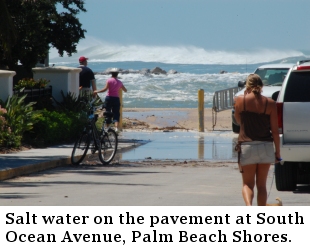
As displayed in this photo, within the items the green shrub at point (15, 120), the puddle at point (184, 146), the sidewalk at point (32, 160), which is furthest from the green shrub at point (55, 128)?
the puddle at point (184, 146)

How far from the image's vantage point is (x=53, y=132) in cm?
2109

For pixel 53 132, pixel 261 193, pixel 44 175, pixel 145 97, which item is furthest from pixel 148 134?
pixel 145 97

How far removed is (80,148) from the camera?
18047mm

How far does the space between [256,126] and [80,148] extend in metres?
8.50

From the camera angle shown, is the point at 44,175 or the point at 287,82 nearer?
the point at 287,82

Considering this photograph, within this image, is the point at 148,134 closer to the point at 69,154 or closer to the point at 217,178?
the point at 69,154

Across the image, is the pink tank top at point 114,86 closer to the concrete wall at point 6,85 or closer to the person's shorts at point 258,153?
the concrete wall at point 6,85

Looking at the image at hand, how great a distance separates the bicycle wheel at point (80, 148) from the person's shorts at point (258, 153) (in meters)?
8.32

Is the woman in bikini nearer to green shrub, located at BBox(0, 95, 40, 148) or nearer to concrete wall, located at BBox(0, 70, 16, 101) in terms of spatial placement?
green shrub, located at BBox(0, 95, 40, 148)

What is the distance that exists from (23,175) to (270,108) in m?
7.08

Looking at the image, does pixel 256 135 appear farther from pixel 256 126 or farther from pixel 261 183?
pixel 261 183

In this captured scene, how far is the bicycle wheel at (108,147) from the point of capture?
18.1 m

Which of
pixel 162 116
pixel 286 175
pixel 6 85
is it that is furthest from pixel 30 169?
pixel 162 116

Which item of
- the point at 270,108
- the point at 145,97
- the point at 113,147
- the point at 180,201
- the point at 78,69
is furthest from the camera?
the point at 145,97
